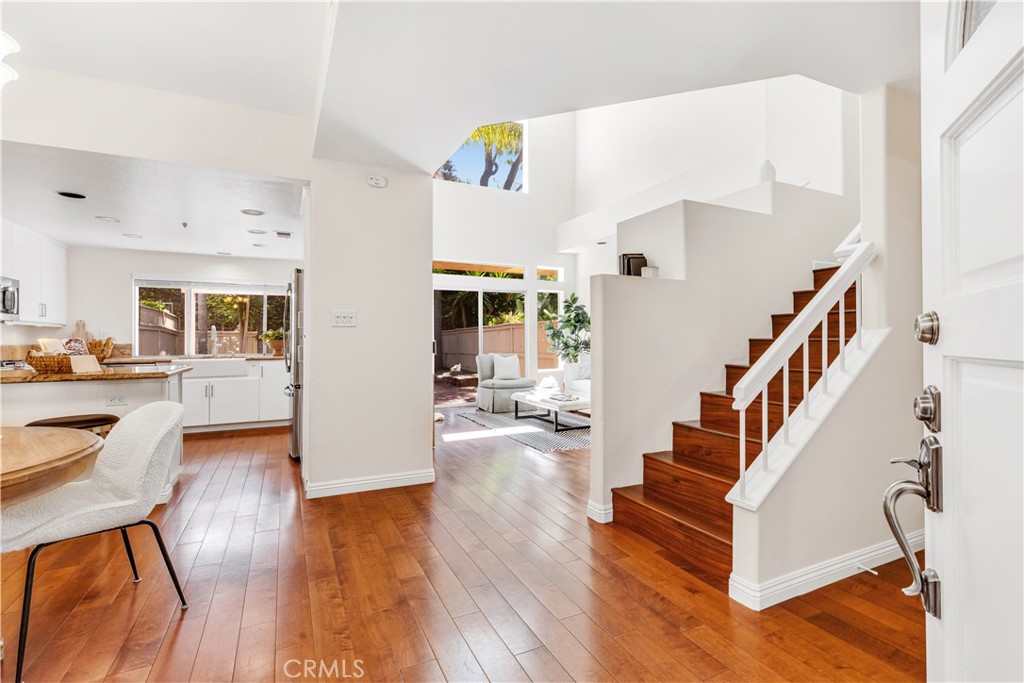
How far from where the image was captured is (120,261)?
5930 mm

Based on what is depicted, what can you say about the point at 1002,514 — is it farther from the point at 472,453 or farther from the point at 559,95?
the point at 472,453

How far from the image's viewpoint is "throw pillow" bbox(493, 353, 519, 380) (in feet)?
24.3

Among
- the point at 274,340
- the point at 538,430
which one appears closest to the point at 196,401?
the point at 274,340

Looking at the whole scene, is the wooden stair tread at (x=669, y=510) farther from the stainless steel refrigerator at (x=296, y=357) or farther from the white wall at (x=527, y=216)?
the white wall at (x=527, y=216)

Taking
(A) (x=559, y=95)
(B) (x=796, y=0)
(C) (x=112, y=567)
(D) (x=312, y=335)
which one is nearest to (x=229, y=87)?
(D) (x=312, y=335)

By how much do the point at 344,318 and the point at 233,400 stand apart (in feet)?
10.1

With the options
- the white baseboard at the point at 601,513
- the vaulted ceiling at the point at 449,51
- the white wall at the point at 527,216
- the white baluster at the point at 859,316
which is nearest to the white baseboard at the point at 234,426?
the white wall at the point at 527,216

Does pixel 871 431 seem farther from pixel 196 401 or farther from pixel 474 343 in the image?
pixel 474 343

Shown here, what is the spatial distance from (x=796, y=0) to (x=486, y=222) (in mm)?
6588

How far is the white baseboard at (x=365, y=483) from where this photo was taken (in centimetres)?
339

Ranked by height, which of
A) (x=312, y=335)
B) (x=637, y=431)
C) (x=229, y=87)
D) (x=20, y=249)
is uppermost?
(x=229, y=87)

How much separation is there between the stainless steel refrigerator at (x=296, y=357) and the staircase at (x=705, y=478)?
280 cm

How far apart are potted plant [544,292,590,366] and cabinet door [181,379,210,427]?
4.80 metres

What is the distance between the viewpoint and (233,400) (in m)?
5.64
